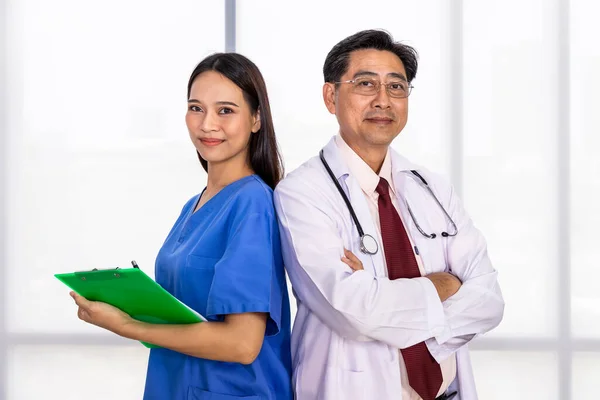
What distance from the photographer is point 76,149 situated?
3762 millimetres

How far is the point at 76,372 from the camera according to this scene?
12.6 feet

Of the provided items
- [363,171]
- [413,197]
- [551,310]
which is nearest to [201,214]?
[363,171]

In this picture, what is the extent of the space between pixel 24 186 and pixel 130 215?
58 centimetres

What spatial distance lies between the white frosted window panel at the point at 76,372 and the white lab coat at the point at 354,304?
7.15 ft

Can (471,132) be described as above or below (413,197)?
above

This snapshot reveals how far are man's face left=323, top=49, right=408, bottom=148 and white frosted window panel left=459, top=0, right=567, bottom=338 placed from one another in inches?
71.5

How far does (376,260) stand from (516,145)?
2.08 m

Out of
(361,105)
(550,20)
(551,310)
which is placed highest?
(550,20)

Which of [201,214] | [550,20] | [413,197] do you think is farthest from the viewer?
[550,20]

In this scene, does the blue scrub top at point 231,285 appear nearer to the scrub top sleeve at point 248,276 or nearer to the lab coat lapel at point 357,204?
the scrub top sleeve at point 248,276

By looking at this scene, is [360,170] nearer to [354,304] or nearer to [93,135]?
[354,304]

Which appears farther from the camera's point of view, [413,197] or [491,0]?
[491,0]

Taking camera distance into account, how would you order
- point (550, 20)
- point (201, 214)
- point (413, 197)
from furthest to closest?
point (550, 20) < point (413, 197) < point (201, 214)

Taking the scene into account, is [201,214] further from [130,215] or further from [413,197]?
[130,215]
